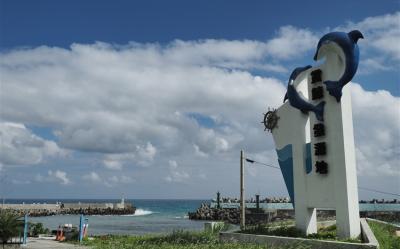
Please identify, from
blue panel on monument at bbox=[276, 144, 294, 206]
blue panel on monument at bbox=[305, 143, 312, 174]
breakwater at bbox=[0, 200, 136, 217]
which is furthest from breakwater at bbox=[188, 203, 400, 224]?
blue panel on monument at bbox=[305, 143, 312, 174]

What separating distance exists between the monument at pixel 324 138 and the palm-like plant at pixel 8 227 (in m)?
12.0

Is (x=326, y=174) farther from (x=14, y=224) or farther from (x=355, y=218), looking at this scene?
(x=14, y=224)

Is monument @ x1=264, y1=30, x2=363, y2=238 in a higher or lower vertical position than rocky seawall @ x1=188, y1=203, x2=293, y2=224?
higher

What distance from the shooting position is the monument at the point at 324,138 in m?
16.3

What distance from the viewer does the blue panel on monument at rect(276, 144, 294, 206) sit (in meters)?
19.5

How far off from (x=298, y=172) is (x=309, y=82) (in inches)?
146

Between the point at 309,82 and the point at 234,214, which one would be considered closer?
the point at 309,82

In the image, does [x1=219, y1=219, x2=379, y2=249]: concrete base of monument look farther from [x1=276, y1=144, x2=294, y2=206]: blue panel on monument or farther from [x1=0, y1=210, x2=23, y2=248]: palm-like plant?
[x1=0, y1=210, x2=23, y2=248]: palm-like plant

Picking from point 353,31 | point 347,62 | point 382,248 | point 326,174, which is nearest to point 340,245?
point 382,248

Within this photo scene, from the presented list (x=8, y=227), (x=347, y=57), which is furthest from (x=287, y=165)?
(x=8, y=227)

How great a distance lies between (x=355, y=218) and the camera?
16078mm

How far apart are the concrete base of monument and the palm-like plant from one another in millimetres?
8898

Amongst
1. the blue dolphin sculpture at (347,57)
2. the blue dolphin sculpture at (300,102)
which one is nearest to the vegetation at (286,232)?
the blue dolphin sculpture at (300,102)

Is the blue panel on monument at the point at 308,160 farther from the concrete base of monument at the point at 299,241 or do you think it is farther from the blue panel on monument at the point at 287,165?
the concrete base of monument at the point at 299,241
